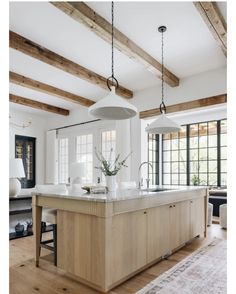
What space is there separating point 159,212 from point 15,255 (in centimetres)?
201

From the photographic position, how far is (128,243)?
233cm

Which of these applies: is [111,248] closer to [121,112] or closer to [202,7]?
[121,112]

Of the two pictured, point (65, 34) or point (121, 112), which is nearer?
point (121, 112)

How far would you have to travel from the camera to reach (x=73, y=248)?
2375mm

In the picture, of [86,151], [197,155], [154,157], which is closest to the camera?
[86,151]

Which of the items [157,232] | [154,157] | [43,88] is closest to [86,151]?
[154,157]

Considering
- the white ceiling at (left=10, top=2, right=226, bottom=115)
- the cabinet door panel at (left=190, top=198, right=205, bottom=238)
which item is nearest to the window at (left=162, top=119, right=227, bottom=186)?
the white ceiling at (left=10, top=2, right=226, bottom=115)

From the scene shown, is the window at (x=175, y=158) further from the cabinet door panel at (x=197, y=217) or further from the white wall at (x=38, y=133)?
the white wall at (x=38, y=133)

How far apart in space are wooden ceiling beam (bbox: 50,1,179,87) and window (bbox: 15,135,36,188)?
4.72 metres

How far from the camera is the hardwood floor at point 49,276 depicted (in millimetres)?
2227

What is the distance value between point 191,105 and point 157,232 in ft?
9.59

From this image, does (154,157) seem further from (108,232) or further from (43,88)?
(108,232)

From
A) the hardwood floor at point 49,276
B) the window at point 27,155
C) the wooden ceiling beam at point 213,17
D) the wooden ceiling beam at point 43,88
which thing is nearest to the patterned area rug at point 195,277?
the hardwood floor at point 49,276
